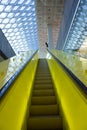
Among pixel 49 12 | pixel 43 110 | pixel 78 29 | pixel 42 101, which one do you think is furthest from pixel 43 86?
pixel 49 12

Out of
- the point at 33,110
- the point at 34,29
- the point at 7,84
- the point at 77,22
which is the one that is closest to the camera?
the point at 7,84

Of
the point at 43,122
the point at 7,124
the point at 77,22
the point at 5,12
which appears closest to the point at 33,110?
the point at 43,122

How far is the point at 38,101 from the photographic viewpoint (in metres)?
5.58

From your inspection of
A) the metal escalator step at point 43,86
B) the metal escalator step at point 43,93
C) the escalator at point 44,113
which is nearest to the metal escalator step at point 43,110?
the escalator at point 44,113

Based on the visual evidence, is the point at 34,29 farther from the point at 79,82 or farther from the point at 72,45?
the point at 79,82

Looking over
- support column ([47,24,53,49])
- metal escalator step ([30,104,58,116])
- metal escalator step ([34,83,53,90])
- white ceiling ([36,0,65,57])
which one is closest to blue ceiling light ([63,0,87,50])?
white ceiling ([36,0,65,57])

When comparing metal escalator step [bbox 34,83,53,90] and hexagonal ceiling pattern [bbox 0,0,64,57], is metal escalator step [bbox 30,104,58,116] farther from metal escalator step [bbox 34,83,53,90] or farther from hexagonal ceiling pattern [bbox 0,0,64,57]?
hexagonal ceiling pattern [bbox 0,0,64,57]

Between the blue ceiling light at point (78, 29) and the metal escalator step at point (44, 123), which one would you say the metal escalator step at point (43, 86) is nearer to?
the metal escalator step at point (44, 123)

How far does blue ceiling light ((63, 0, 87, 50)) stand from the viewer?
53.2 feet

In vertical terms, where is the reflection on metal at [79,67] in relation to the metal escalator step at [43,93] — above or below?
above

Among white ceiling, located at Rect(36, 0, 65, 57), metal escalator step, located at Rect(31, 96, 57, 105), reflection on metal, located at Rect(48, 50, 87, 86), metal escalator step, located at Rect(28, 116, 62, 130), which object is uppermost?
white ceiling, located at Rect(36, 0, 65, 57)

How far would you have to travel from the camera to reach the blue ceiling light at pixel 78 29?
53.2ft

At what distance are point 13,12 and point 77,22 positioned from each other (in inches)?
451

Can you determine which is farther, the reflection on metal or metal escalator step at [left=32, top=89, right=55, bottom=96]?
metal escalator step at [left=32, top=89, right=55, bottom=96]
